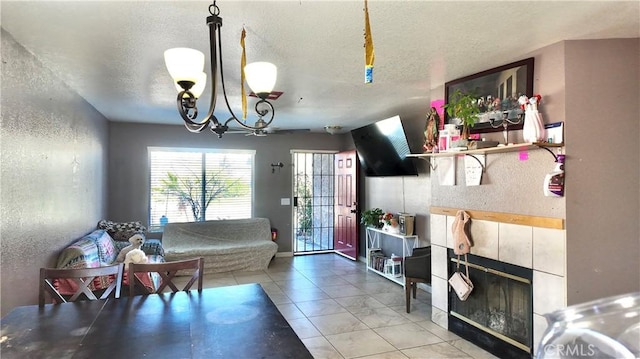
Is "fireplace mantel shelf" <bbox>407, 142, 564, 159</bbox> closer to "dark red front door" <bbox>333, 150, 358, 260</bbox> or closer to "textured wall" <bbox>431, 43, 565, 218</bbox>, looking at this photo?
"textured wall" <bbox>431, 43, 565, 218</bbox>

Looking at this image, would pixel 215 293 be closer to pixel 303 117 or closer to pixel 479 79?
pixel 479 79

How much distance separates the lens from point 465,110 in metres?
2.81

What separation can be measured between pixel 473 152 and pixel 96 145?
4542 mm

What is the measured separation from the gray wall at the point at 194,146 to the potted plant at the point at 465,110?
402 cm

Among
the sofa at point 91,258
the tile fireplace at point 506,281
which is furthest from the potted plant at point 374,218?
the sofa at point 91,258

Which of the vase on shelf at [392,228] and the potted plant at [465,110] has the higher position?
the potted plant at [465,110]

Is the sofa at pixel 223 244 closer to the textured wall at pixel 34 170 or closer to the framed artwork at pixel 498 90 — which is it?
the textured wall at pixel 34 170

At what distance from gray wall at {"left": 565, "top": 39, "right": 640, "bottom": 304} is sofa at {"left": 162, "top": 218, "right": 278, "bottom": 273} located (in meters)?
4.27

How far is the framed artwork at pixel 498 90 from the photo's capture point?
8.64ft

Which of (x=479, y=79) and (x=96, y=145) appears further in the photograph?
(x=96, y=145)

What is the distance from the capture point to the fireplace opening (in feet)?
8.64

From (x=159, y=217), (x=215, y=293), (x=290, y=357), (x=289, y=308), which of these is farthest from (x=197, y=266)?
(x=159, y=217)

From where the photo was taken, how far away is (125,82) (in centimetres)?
328

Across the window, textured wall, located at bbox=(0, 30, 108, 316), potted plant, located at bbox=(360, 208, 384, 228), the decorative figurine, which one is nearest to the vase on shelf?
potted plant, located at bbox=(360, 208, 384, 228)
